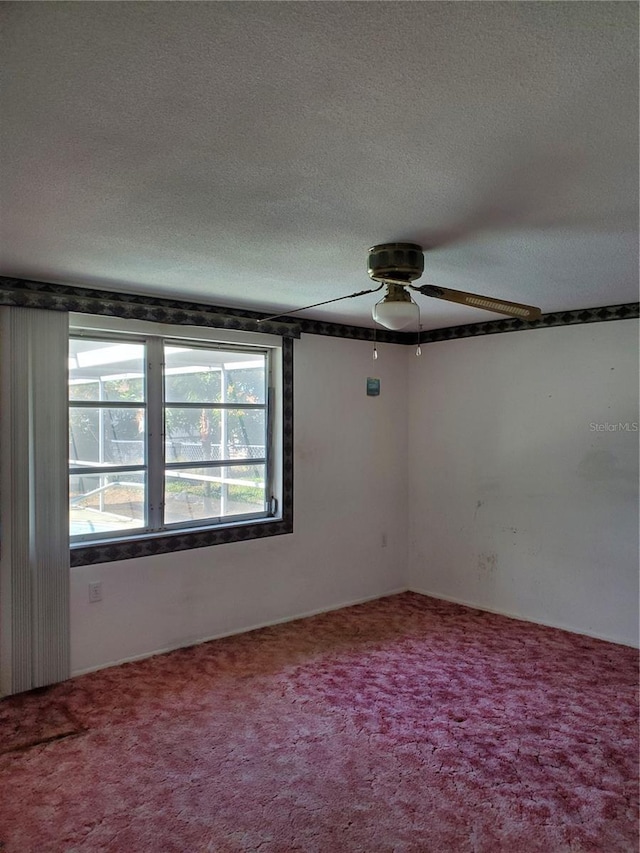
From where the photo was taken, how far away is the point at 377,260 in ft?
8.64

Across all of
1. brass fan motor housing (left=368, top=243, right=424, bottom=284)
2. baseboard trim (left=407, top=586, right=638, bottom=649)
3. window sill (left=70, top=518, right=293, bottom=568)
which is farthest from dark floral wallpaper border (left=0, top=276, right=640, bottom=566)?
brass fan motor housing (left=368, top=243, right=424, bottom=284)

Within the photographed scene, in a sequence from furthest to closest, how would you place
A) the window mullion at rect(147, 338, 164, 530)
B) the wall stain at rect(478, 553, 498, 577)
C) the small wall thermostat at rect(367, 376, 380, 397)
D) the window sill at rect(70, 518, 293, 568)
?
Answer: the small wall thermostat at rect(367, 376, 380, 397), the wall stain at rect(478, 553, 498, 577), the window mullion at rect(147, 338, 164, 530), the window sill at rect(70, 518, 293, 568)

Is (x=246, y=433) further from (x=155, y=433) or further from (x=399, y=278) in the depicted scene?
(x=399, y=278)

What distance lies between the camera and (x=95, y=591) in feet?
11.9

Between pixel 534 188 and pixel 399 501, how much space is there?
144 inches

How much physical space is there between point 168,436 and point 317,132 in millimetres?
2761

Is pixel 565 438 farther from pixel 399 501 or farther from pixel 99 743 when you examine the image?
pixel 99 743

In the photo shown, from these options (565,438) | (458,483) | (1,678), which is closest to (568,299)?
(565,438)

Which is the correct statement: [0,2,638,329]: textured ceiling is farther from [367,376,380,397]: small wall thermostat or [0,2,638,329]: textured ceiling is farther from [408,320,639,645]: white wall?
[367,376,380,397]: small wall thermostat

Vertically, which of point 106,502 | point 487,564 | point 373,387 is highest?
point 373,387

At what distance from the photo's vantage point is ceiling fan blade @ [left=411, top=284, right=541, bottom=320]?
2457mm

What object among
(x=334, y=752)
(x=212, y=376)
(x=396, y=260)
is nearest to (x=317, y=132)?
(x=396, y=260)

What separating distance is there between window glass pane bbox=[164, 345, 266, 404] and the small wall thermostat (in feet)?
3.25

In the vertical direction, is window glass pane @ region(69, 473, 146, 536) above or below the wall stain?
above
